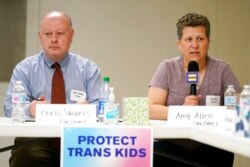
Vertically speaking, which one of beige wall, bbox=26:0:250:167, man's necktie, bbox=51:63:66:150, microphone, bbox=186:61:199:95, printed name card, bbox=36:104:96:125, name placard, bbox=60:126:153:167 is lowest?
name placard, bbox=60:126:153:167

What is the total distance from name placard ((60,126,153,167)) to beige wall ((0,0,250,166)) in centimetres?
286

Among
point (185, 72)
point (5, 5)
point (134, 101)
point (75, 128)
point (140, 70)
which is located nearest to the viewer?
point (75, 128)

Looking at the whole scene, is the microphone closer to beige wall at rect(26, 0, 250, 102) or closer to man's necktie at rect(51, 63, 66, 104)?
man's necktie at rect(51, 63, 66, 104)

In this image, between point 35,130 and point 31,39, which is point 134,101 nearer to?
point 35,130

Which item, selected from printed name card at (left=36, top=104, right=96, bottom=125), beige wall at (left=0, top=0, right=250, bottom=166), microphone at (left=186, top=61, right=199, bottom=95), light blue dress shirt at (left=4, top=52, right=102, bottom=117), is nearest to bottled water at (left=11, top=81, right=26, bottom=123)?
printed name card at (left=36, top=104, right=96, bottom=125)

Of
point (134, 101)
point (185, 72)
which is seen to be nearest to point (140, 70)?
point (185, 72)

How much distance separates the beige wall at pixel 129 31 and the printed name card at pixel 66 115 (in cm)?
256

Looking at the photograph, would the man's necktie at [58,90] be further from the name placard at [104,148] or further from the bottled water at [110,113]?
the name placard at [104,148]

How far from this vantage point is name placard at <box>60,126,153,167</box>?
143 centimetres

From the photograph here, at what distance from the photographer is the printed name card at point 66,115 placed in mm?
1657

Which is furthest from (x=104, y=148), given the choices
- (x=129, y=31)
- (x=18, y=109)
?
(x=129, y=31)

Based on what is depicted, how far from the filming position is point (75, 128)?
146 cm

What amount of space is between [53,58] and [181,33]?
882mm

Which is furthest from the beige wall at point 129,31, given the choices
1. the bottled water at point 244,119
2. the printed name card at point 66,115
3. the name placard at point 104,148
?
the bottled water at point 244,119
